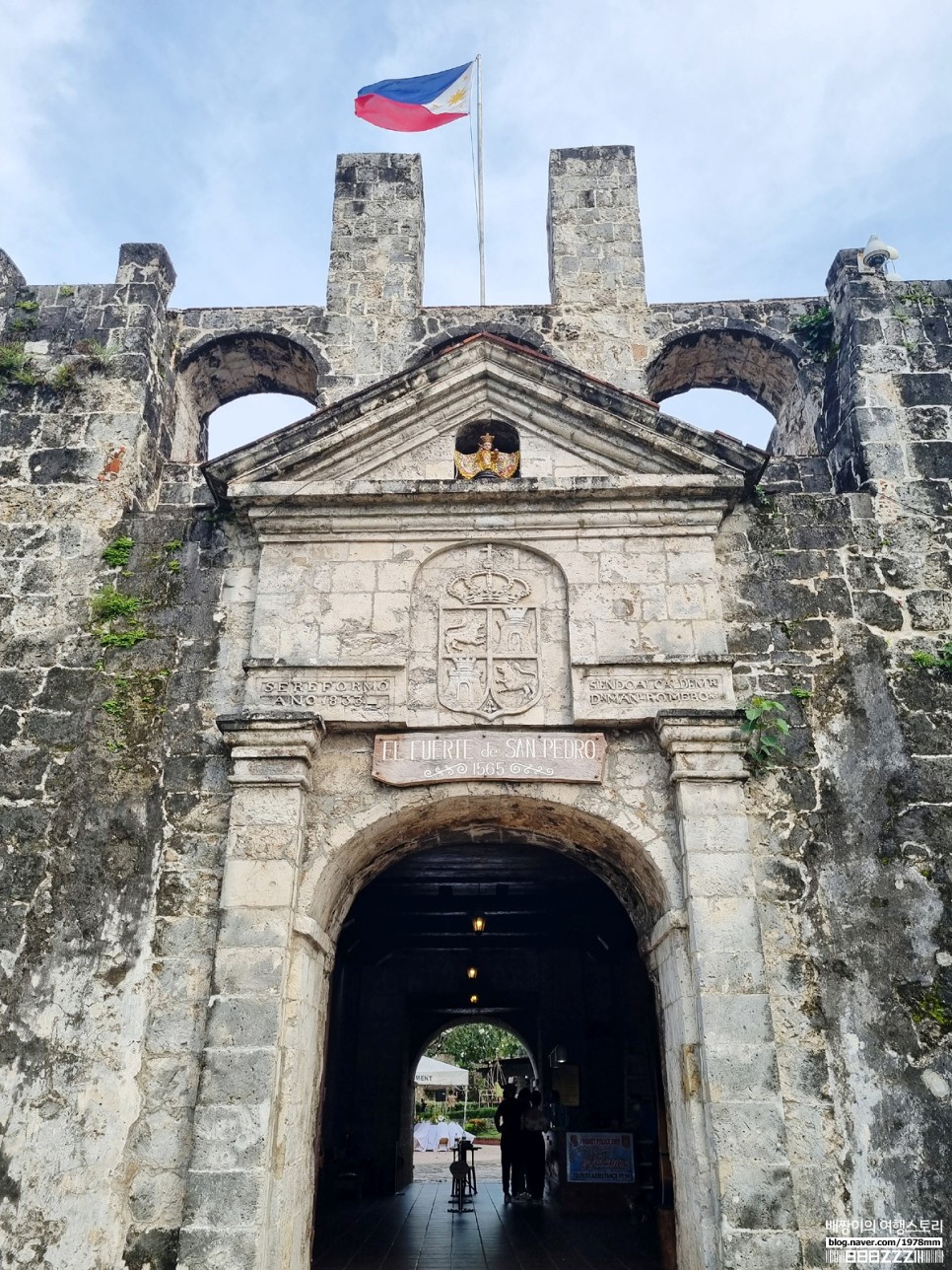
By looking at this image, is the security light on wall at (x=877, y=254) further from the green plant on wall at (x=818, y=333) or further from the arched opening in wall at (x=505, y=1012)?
the arched opening in wall at (x=505, y=1012)

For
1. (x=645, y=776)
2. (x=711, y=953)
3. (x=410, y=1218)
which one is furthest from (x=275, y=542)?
(x=410, y=1218)

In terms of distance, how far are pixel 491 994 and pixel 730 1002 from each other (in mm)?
9400

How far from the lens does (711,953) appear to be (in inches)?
255

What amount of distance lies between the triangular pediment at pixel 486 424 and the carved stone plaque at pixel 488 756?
2165 millimetres

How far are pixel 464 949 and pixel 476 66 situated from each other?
12.1 m

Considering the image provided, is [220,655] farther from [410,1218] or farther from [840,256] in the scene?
[410,1218]

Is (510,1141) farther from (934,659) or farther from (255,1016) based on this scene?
(934,659)

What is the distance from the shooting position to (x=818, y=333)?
969 cm

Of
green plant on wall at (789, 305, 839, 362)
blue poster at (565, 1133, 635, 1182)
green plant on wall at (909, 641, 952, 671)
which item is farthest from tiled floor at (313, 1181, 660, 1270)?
green plant on wall at (789, 305, 839, 362)

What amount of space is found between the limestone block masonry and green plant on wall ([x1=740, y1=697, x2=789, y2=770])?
0.24 feet

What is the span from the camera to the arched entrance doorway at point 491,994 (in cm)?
1141

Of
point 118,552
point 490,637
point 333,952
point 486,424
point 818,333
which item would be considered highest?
point 818,333

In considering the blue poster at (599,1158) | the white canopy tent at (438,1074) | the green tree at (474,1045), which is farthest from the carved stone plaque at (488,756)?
the green tree at (474,1045)

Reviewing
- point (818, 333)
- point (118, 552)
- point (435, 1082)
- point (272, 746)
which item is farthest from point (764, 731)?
point (435, 1082)
